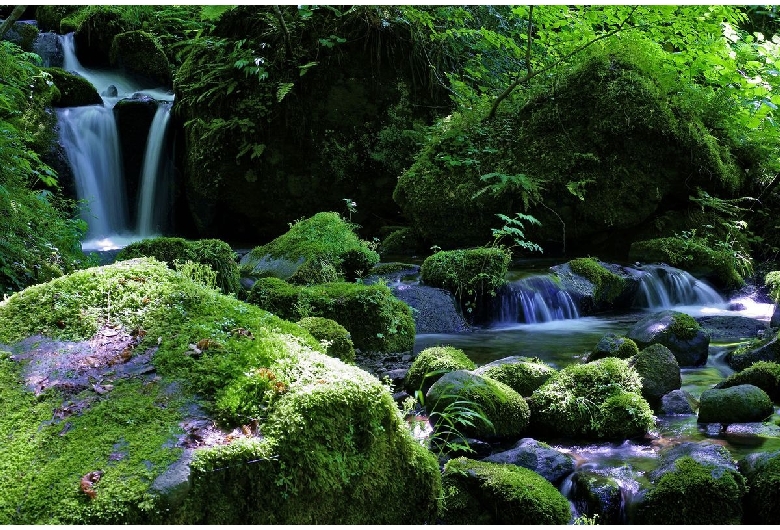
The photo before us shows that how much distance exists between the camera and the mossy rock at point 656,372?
5559 millimetres

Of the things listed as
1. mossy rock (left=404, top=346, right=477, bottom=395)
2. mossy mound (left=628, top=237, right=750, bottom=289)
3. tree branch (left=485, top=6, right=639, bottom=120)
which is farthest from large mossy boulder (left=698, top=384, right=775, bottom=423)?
tree branch (left=485, top=6, right=639, bottom=120)

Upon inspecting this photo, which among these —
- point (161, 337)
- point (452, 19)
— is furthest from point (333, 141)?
point (161, 337)

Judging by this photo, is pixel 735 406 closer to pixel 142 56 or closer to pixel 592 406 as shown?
pixel 592 406

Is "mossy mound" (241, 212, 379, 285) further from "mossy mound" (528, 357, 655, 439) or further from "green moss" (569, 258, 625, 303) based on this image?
"mossy mound" (528, 357, 655, 439)

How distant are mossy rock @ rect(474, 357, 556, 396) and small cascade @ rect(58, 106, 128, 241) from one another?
10246 mm

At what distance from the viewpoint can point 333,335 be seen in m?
5.89

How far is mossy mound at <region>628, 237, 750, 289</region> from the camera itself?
34.9ft

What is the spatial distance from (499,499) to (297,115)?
11066 mm

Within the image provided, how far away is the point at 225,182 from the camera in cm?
1353

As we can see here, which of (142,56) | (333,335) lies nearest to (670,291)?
(333,335)

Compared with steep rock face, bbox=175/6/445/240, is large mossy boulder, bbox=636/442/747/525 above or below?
below

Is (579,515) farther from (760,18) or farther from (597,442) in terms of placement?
(760,18)

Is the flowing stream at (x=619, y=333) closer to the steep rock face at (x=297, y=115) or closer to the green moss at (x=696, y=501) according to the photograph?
the green moss at (x=696, y=501)

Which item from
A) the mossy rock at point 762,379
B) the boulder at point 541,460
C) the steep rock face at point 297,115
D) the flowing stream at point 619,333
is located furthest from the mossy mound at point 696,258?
the boulder at point 541,460
